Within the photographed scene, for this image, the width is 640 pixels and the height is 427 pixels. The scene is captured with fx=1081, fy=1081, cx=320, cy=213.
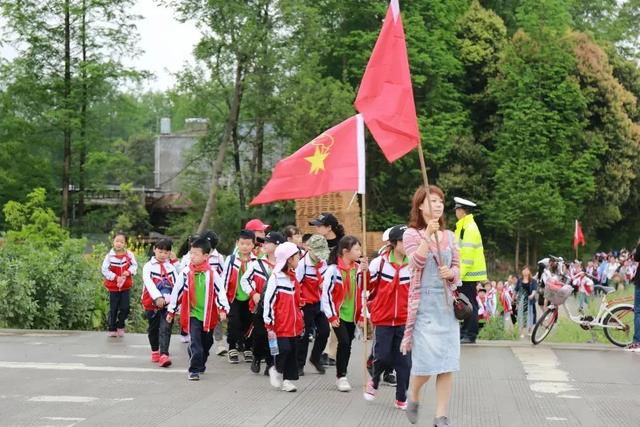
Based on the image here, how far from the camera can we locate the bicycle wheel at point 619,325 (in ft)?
49.6

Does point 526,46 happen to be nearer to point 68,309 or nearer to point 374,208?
point 374,208

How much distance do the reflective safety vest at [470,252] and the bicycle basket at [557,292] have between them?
4.39ft

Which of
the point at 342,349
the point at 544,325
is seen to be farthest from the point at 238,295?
the point at 544,325

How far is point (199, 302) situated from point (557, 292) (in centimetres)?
562

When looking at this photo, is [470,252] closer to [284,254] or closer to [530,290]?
[284,254]

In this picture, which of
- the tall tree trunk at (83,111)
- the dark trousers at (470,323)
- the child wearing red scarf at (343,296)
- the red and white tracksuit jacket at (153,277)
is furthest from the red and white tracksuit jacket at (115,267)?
the tall tree trunk at (83,111)

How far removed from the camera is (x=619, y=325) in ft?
49.6

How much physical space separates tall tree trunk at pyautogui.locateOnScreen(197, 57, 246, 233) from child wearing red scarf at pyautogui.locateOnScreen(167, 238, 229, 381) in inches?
1088

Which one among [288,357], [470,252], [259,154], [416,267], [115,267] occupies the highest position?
[259,154]

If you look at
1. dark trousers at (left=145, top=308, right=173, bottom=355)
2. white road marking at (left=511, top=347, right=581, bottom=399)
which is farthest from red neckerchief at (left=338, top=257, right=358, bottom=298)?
dark trousers at (left=145, top=308, right=173, bottom=355)

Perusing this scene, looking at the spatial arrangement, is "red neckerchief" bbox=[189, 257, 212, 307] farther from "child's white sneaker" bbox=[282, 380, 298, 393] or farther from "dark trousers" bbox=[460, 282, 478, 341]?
"dark trousers" bbox=[460, 282, 478, 341]

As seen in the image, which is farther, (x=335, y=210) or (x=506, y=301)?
(x=506, y=301)

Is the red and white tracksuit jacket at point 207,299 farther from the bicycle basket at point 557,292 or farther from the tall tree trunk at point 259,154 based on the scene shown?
the tall tree trunk at point 259,154

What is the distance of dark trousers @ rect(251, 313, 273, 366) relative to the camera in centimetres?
1239
